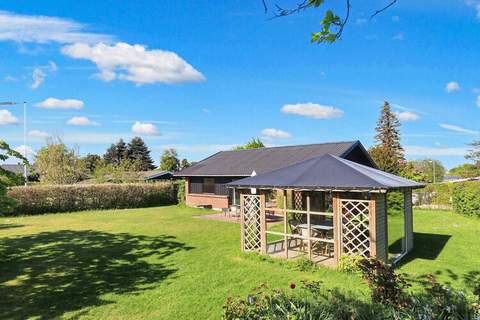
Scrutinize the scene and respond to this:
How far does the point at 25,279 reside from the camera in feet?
26.8

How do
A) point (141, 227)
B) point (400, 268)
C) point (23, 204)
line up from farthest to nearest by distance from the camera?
1. point (23, 204)
2. point (141, 227)
3. point (400, 268)

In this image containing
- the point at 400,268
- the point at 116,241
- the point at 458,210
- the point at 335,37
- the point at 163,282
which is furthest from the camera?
the point at 458,210

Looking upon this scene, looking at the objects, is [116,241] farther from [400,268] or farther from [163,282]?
[400,268]

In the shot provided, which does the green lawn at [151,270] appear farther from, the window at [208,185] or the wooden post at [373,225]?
the window at [208,185]

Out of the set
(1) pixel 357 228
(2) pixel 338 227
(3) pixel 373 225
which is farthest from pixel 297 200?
(3) pixel 373 225

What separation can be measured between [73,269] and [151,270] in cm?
207

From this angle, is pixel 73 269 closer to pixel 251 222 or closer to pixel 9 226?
pixel 251 222

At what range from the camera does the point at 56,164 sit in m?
35.5

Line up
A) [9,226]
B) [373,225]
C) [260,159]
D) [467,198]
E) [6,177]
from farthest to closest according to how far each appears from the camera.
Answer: [260,159] < [467,198] < [9,226] < [6,177] < [373,225]

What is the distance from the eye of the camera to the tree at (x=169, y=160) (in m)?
64.9

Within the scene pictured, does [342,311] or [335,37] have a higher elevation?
[335,37]

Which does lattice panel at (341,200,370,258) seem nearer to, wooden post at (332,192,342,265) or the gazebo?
the gazebo

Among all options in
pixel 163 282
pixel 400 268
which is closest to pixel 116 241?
pixel 163 282

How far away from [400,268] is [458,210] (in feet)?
46.4
